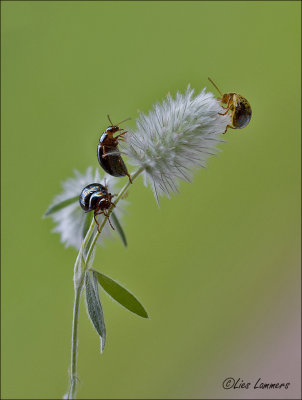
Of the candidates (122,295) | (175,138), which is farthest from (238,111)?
(122,295)

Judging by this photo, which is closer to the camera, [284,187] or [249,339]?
[249,339]

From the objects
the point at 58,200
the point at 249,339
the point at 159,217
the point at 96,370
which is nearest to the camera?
the point at 58,200

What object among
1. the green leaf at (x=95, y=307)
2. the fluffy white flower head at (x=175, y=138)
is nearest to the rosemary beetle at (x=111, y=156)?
the fluffy white flower head at (x=175, y=138)

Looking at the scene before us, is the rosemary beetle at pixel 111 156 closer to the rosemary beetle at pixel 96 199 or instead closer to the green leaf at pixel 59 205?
the rosemary beetle at pixel 96 199

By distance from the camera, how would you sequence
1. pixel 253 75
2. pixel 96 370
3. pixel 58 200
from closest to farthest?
1. pixel 58 200
2. pixel 96 370
3. pixel 253 75

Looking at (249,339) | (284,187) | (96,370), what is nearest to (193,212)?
(284,187)

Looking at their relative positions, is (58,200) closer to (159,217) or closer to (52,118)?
(159,217)

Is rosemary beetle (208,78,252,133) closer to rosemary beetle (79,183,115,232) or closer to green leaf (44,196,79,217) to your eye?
rosemary beetle (79,183,115,232)

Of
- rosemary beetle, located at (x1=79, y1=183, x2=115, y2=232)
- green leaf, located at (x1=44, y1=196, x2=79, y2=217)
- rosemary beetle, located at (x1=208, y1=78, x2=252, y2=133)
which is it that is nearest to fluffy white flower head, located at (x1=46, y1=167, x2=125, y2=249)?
green leaf, located at (x1=44, y1=196, x2=79, y2=217)
